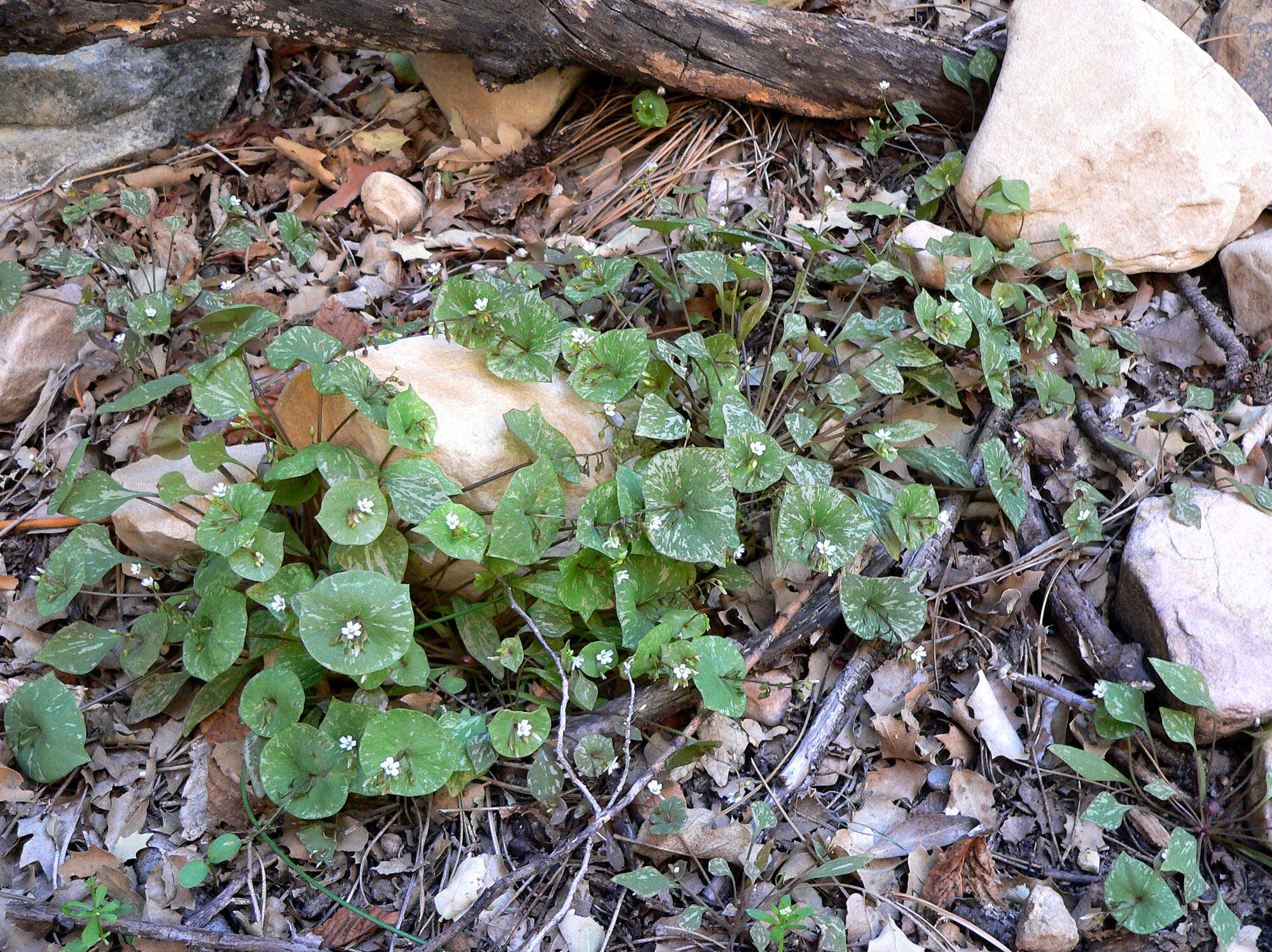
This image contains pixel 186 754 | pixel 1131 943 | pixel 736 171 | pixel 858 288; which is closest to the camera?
pixel 1131 943

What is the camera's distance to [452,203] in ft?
10.2

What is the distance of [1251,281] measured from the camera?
257cm

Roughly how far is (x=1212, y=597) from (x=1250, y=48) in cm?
199

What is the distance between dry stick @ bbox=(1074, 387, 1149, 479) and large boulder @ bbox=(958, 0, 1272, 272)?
47 cm

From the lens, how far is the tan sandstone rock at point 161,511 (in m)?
2.25

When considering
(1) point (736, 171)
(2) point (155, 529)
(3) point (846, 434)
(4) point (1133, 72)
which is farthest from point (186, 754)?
(4) point (1133, 72)

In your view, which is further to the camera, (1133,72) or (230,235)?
(230,235)

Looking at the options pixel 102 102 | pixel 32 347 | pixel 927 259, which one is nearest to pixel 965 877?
pixel 927 259

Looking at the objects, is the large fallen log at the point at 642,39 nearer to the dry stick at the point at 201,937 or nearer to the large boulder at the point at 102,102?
the large boulder at the point at 102,102

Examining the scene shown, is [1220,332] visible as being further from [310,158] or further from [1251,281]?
[310,158]

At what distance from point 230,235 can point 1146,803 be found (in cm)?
304

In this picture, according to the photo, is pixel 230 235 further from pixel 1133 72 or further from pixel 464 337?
pixel 1133 72

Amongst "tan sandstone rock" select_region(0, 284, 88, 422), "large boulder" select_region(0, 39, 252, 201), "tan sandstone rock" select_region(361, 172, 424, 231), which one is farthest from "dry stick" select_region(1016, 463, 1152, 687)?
"large boulder" select_region(0, 39, 252, 201)

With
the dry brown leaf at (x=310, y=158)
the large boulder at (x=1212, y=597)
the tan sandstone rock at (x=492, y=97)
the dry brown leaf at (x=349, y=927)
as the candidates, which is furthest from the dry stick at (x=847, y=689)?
the dry brown leaf at (x=310, y=158)
